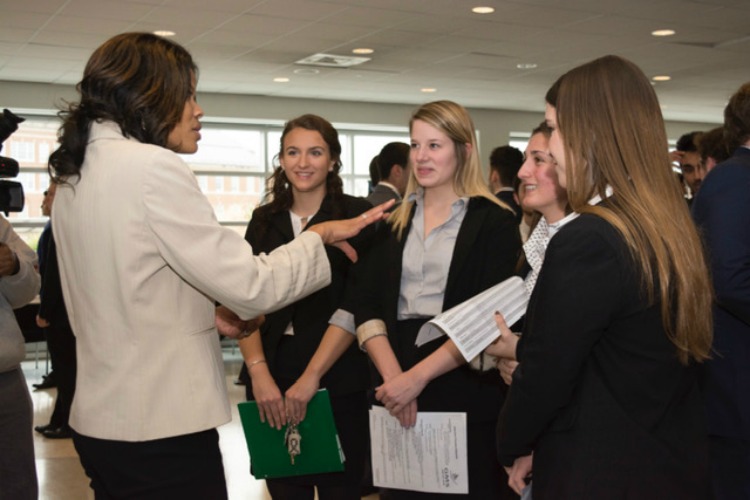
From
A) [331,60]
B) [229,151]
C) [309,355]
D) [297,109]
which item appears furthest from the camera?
[229,151]

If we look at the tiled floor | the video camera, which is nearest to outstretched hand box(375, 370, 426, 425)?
the video camera

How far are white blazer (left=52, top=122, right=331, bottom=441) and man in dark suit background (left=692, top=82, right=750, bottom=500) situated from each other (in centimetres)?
141

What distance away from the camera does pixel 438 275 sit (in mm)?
2725

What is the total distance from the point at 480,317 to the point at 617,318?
0.49 metres

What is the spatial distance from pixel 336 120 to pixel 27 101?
4.49 metres

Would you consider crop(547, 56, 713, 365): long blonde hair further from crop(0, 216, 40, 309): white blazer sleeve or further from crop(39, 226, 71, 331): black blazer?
crop(39, 226, 71, 331): black blazer

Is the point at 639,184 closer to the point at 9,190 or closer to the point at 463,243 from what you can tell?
the point at 463,243

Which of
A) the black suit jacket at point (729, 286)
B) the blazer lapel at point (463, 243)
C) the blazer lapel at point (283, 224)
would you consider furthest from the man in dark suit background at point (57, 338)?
the black suit jacket at point (729, 286)

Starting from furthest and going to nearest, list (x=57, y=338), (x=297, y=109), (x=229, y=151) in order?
(x=229, y=151)
(x=297, y=109)
(x=57, y=338)

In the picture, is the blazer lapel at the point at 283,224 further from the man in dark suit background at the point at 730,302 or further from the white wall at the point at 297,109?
the white wall at the point at 297,109

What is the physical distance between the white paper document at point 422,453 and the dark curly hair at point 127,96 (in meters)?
1.23

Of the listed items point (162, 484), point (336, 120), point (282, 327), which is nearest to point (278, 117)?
point (336, 120)

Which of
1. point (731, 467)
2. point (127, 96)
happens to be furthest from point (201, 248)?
point (731, 467)

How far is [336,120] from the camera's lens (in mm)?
13922
